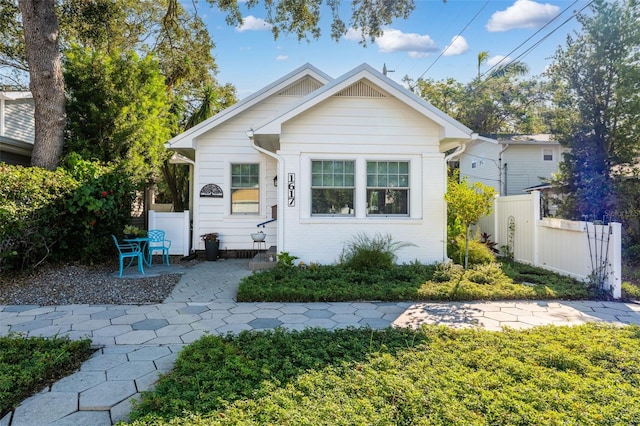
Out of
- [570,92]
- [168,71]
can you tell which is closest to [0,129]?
[168,71]

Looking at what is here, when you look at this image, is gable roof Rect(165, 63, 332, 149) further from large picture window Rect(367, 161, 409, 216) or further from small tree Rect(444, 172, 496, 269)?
small tree Rect(444, 172, 496, 269)

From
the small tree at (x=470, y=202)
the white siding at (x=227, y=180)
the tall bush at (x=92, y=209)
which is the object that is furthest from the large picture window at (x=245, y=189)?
the small tree at (x=470, y=202)

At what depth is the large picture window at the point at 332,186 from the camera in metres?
8.17

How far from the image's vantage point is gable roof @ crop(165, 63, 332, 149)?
31.1ft

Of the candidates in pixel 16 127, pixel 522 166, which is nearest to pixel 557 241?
pixel 522 166

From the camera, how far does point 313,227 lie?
812 cm

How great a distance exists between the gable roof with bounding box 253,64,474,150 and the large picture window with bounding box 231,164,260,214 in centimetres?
253

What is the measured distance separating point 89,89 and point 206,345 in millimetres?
9022

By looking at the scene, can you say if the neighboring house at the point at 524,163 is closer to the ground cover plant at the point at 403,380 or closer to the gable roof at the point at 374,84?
the gable roof at the point at 374,84

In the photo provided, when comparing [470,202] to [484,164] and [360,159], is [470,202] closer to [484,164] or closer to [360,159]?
[360,159]

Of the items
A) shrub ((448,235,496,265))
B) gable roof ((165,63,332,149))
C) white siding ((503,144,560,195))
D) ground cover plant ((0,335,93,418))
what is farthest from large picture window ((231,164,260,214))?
white siding ((503,144,560,195))

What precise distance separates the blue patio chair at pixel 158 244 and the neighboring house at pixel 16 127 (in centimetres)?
482

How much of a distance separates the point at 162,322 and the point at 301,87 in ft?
25.6

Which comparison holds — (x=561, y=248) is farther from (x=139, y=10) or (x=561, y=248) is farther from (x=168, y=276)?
(x=139, y=10)
